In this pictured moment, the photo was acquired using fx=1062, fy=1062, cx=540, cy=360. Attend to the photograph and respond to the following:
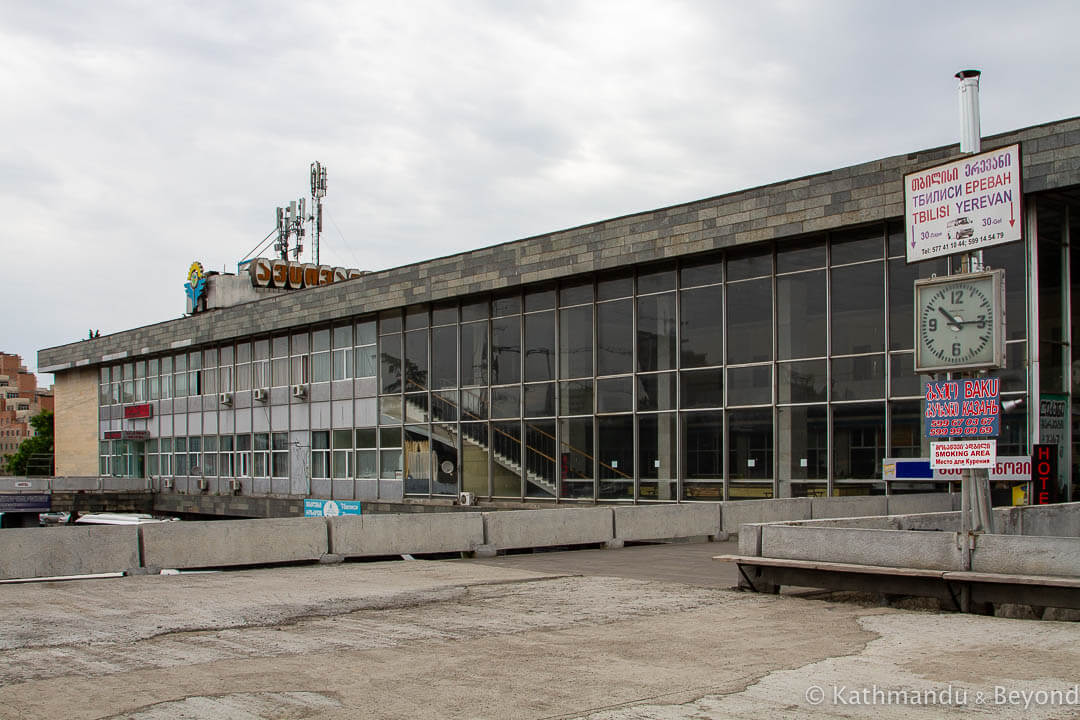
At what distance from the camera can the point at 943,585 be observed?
1238cm

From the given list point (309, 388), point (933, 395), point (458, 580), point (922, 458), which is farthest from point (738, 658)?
point (309, 388)

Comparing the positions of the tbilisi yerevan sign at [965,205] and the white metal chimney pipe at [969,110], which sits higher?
the white metal chimney pipe at [969,110]

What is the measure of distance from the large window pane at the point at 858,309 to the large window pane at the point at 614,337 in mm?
6659

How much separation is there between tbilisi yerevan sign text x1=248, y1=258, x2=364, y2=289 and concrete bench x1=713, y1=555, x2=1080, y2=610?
48.6 meters

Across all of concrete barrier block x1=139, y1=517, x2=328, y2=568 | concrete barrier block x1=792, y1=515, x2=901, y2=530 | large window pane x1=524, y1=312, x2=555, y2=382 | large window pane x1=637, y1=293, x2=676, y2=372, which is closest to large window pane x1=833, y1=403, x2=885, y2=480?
large window pane x1=637, y1=293, x2=676, y2=372

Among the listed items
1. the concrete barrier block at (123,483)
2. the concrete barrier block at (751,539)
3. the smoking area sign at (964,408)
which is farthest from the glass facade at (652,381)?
the concrete barrier block at (123,483)

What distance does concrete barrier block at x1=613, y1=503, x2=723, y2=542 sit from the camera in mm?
22094

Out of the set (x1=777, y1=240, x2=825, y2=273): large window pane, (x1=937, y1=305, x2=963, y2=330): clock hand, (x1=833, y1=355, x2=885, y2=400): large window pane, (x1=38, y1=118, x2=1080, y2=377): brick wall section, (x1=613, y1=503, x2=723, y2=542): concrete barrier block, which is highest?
(x1=38, y1=118, x2=1080, y2=377): brick wall section

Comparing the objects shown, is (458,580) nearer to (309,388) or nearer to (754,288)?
(754,288)

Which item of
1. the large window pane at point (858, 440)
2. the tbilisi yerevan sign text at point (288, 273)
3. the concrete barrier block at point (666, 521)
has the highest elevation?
the tbilisi yerevan sign text at point (288, 273)

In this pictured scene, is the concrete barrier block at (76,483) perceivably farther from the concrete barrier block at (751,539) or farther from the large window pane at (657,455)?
the concrete barrier block at (751,539)

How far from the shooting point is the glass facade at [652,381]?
2548 centimetres

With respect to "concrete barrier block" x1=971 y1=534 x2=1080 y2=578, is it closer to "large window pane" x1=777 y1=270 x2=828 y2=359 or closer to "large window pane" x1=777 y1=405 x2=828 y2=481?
"large window pane" x1=777 y1=405 x2=828 y2=481

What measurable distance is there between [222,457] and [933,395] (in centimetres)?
4150
